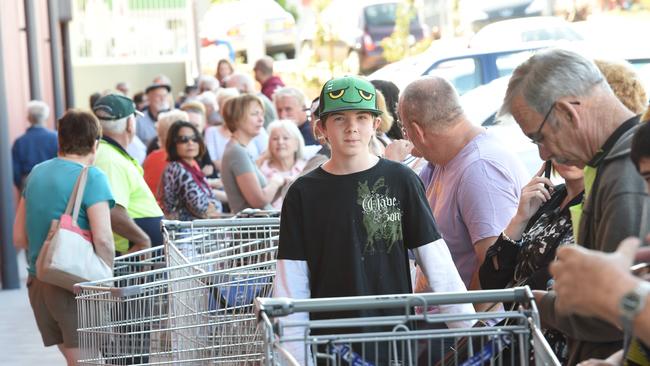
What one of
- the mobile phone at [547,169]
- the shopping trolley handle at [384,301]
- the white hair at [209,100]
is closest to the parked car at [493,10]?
the white hair at [209,100]

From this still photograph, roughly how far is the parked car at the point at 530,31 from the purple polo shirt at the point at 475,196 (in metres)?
13.9

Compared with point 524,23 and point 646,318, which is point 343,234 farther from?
point 524,23

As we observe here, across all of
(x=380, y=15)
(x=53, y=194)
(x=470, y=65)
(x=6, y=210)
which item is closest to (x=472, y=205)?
(x=53, y=194)

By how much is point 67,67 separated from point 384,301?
798 inches

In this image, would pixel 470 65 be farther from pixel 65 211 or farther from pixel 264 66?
pixel 65 211

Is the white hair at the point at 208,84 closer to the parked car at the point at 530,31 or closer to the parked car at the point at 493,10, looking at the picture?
the parked car at the point at 530,31

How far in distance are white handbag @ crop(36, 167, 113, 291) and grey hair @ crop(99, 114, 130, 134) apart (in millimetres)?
1502

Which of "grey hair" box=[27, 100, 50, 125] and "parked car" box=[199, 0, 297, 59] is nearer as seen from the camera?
"grey hair" box=[27, 100, 50, 125]

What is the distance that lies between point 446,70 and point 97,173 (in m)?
8.13

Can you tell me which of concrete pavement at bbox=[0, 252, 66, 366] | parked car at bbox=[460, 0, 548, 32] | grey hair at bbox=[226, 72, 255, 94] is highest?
parked car at bbox=[460, 0, 548, 32]

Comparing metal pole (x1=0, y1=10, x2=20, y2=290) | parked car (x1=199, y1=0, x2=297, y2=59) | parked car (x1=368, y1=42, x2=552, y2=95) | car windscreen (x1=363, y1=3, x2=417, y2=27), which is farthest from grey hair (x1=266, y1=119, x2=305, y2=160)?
car windscreen (x1=363, y1=3, x2=417, y2=27)

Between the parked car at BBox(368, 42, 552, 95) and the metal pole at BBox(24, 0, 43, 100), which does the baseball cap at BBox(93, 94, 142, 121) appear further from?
the metal pole at BBox(24, 0, 43, 100)

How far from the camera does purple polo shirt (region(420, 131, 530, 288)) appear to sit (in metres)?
5.15

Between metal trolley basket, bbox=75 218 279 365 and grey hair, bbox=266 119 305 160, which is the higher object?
grey hair, bbox=266 119 305 160
